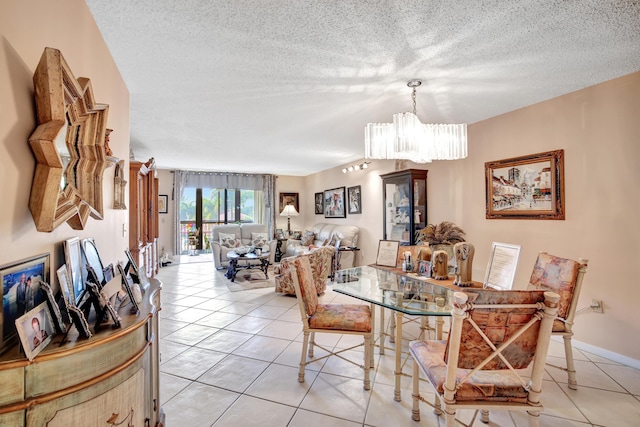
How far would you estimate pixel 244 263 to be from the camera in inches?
254

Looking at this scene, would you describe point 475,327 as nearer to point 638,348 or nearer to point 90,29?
point 638,348

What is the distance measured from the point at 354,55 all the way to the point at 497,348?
200cm

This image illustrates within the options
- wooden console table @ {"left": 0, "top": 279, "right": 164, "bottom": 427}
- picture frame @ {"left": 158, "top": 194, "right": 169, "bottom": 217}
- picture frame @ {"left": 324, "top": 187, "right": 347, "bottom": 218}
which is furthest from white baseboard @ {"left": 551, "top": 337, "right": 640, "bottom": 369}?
picture frame @ {"left": 158, "top": 194, "right": 169, "bottom": 217}

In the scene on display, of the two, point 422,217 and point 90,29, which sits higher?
point 90,29

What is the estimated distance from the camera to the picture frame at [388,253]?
3215 mm

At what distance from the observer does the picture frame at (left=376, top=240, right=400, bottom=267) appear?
321cm

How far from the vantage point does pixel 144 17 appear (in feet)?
A: 5.62

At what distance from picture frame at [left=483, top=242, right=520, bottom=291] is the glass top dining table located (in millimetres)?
152

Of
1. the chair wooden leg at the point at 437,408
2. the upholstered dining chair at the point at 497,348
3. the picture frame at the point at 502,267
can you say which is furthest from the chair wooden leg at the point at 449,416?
the picture frame at the point at 502,267

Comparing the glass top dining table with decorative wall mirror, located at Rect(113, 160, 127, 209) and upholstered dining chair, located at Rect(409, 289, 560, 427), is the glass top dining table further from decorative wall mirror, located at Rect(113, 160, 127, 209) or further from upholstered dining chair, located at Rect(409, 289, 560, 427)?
decorative wall mirror, located at Rect(113, 160, 127, 209)

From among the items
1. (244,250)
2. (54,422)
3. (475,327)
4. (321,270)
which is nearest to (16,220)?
(54,422)

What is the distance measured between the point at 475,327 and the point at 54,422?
1.53 metres

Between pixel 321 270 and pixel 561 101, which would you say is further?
pixel 321 270

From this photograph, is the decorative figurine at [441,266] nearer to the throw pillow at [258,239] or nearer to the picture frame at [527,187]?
the picture frame at [527,187]
